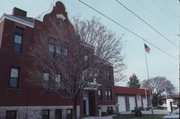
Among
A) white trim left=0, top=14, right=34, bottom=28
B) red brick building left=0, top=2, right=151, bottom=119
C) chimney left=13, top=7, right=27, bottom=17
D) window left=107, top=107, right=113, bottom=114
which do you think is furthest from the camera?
window left=107, top=107, right=113, bottom=114

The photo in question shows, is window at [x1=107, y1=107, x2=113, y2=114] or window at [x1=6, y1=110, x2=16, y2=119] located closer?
window at [x1=6, y1=110, x2=16, y2=119]

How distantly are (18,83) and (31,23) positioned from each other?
20.5ft

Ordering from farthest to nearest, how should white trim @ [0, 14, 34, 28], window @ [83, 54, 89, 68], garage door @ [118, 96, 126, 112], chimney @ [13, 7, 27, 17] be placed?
garage door @ [118, 96, 126, 112]
chimney @ [13, 7, 27, 17]
white trim @ [0, 14, 34, 28]
window @ [83, 54, 89, 68]

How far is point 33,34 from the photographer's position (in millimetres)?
18812

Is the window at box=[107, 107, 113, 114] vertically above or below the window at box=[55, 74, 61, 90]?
below

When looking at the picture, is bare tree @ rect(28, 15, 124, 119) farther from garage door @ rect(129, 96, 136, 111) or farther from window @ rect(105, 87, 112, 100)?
garage door @ rect(129, 96, 136, 111)

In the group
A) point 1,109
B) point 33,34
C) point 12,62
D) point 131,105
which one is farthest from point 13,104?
point 131,105

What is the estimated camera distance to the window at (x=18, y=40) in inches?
679

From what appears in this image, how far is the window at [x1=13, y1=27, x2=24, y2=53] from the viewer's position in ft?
56.5

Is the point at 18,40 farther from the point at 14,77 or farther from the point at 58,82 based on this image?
the point at 58,82

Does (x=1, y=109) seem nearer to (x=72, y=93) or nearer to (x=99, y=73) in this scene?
(x=72, y=93)

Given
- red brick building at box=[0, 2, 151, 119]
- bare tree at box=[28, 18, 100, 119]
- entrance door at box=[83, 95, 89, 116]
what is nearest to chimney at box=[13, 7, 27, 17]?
red brick building at box=[0, 2, 151, 119]

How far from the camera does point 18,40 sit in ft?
57.9

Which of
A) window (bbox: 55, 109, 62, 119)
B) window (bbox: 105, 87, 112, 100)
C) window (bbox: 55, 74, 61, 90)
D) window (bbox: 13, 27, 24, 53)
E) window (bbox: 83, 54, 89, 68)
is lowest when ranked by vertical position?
window (bbox: 55, 109, 62, 119)
